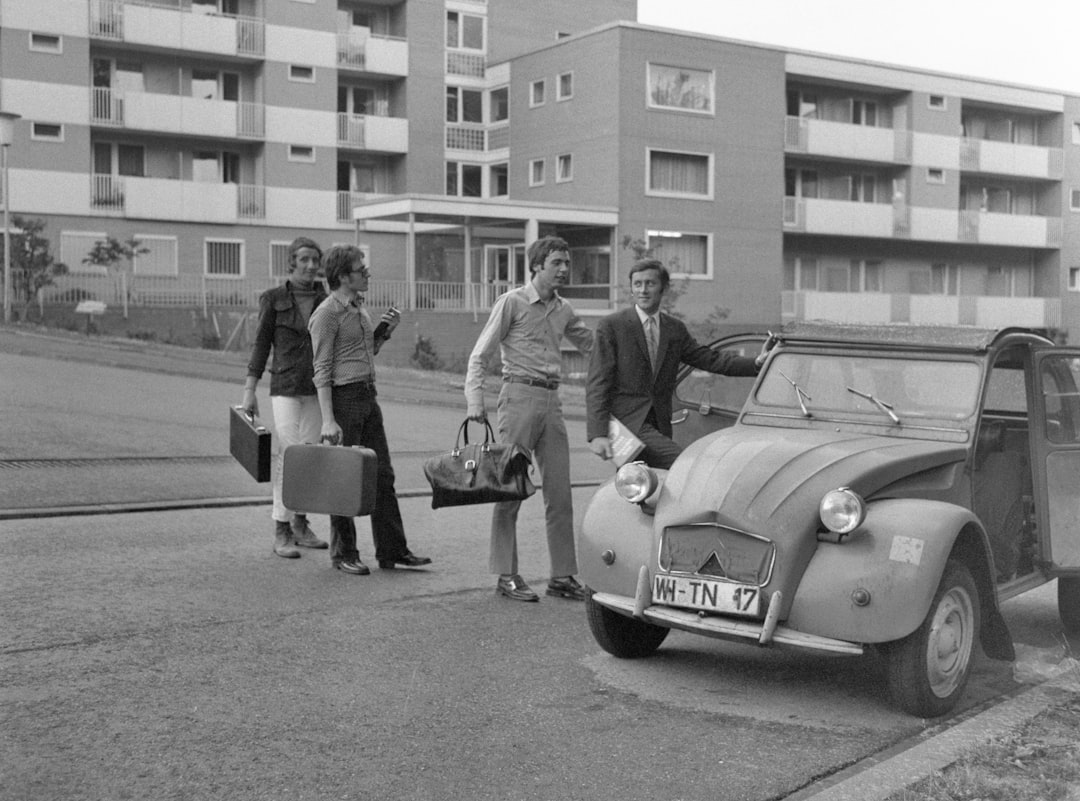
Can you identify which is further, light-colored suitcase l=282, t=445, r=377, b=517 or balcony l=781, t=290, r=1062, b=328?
balcony l=781, t=290, r=1062, b=328

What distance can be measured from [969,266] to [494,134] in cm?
1911

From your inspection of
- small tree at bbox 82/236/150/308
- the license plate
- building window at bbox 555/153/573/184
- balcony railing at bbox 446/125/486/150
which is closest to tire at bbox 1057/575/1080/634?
the license plate

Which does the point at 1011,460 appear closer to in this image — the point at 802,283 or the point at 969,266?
the point at 802,283

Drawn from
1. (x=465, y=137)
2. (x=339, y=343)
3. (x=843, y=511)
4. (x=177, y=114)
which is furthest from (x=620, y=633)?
(x=465, y=137)

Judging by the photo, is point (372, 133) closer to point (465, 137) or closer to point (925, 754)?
point (465, 137)

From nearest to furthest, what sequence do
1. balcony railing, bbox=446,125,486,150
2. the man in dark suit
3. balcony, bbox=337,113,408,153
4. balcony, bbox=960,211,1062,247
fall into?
1. the man in dark suit
2. balcony, bbox=337,113,408,153
3. balcony railing, bbox=446,125,486,150
4. balcony, bbox=960,211,1062,247

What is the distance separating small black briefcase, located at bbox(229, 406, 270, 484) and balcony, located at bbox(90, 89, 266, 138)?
32651 mm

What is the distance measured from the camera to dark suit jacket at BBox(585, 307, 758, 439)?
7.27 metres

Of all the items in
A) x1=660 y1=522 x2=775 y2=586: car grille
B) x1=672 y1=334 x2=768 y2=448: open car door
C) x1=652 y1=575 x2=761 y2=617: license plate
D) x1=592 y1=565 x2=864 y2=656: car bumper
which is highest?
x1=672 y1=334 x2=768 y2=448: open car door

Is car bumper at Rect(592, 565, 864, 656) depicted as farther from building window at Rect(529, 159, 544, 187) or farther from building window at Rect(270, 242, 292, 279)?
building window at Rect(529, 159, 544, 187)

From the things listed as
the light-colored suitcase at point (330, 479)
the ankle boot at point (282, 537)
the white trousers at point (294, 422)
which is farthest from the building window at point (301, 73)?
the light-colored suitcase at point (330, 479)

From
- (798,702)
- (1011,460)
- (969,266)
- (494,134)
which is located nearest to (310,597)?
(798,702)

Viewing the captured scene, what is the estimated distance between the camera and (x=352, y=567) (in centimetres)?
809

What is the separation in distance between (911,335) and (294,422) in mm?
4053
